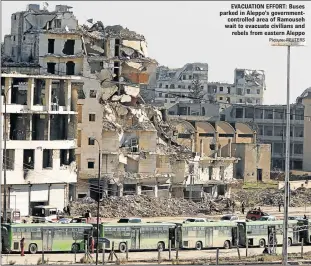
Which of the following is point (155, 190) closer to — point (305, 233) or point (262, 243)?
point (305, 233)

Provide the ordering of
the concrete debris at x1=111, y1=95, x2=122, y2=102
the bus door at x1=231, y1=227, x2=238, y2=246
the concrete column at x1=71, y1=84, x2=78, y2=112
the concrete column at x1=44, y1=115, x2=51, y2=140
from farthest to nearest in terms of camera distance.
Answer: the concrete debris at x1=111, y1=95, x2=122, y2=102 → the concrete column at x1=71, y1=84, x2=78, y2=112 → the concrete column at x1=44, y1=115, x2=51, y2=140 → the bus door at x1=231, y1=227, x2=238, y2=246

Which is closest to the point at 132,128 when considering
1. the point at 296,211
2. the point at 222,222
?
the point at 296,211

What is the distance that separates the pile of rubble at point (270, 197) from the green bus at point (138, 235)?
17.5 m

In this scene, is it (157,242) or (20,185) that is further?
(20,185)

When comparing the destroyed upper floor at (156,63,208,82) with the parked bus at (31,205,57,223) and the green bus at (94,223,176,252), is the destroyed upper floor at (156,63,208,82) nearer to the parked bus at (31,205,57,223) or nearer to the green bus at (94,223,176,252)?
the parked bus at (31,205,57,223)

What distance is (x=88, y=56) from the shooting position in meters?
51.7

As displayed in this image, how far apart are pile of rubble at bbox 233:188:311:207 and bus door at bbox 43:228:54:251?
2095 centimetres

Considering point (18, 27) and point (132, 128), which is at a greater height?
point (18, 27)

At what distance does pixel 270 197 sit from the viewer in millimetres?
56688

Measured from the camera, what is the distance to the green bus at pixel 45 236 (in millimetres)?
35719

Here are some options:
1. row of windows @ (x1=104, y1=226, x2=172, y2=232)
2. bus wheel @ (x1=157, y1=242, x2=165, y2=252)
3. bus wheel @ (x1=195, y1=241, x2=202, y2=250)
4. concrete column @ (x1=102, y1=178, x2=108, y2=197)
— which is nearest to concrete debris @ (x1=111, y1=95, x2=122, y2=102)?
concrete column @ (x1=102, y1=178, x2=108, y2=197)

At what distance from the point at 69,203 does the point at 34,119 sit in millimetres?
4189

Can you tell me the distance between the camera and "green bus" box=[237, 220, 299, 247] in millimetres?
39906

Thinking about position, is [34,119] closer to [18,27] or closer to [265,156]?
[18,27]
